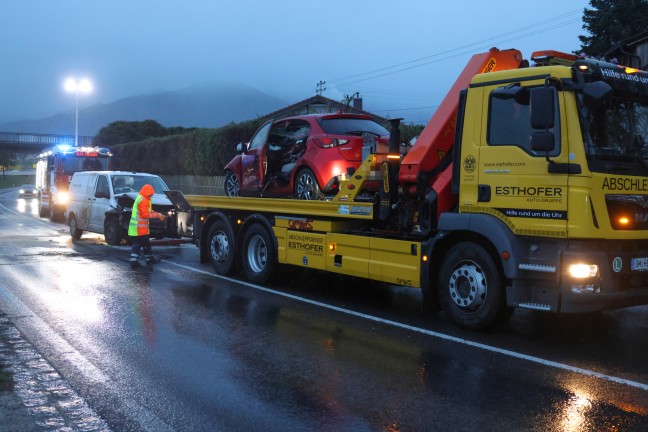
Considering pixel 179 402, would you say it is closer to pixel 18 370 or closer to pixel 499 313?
pixel 18 370

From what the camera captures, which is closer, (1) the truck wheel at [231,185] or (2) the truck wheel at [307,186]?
(2) the truck wheel at [307,186]

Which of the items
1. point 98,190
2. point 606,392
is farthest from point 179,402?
point 98,190

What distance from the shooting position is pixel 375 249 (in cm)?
821

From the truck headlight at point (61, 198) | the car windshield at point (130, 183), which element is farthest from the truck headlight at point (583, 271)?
the truck headlight at point (61, 198)

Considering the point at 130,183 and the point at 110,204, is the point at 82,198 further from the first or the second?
the point at 110,204

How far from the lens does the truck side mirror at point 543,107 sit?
6.10 m

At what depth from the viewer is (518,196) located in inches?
259

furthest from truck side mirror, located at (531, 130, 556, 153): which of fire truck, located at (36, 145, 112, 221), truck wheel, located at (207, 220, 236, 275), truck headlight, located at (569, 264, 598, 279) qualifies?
fire truck, located at (36, 145, 112, 221)

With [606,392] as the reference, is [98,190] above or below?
above

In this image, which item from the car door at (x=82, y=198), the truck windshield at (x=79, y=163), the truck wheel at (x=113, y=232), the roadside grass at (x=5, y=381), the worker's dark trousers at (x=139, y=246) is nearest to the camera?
the roadside grass at (x=5, y=381)

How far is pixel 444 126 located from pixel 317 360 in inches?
128

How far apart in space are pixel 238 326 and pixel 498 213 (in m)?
Answer: 3.05

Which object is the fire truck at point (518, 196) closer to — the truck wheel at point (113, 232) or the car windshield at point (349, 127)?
the car windshield at point (349, 127)

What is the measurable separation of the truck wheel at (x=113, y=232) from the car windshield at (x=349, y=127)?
7349mm
